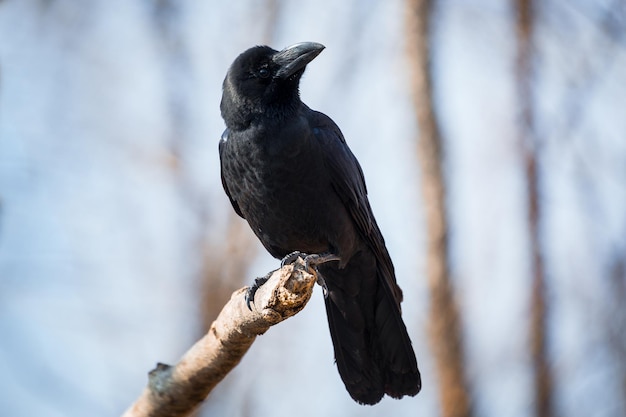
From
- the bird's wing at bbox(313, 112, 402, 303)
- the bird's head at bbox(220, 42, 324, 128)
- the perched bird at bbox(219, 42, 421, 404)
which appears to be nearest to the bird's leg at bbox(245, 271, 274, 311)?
the perched bird at bbox(219, 42, 421, 404)

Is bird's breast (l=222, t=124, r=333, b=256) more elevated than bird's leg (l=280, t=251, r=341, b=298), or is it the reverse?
bird's breast (l=222, t=124, r=333, b=256)

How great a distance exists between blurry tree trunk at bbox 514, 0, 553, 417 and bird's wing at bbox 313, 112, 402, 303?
352 cm

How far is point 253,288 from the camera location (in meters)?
4.23

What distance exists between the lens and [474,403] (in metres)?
7.80

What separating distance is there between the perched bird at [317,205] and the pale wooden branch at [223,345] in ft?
2.16

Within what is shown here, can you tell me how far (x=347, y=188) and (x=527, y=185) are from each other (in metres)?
4.35

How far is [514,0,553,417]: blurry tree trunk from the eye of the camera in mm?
8094

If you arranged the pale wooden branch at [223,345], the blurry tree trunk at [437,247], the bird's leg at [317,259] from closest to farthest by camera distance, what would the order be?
1. the pale wooden branch at [223,345]
2. the bird's leg at [317,259]
3. the blurry tree trunk at [437,247]

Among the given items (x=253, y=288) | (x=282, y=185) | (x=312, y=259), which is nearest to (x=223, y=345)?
(x=253, y=288)

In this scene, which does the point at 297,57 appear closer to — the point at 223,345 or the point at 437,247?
the point at 223,345

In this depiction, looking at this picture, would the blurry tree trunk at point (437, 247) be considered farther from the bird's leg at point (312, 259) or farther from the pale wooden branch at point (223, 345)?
the pale wooden branch at point (223, 345)

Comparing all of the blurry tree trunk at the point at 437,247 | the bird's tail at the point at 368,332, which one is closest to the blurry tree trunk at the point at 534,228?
the blurry tree trunk at the point at 437,247

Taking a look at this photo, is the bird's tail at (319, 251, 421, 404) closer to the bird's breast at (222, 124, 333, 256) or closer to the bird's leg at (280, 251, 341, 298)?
the bird's leg at (280, 251, 341, 298)

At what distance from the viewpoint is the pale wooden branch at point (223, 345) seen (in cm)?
393
